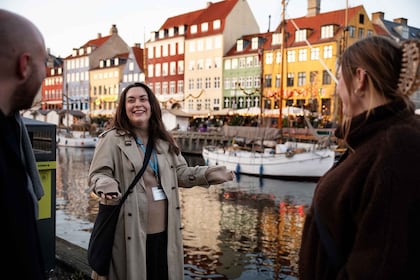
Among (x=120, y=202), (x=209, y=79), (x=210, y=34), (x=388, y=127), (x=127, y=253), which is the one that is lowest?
(x=127, y=253)

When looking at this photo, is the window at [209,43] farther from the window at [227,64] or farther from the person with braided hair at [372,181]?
the person with braided hair at [372,181]

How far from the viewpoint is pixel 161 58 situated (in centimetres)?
6072

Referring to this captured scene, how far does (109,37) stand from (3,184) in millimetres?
78152

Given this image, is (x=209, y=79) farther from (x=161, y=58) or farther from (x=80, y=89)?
(x=80, y=89)

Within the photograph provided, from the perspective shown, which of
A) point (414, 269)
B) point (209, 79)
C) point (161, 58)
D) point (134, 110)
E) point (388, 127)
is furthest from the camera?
point (161, 58)

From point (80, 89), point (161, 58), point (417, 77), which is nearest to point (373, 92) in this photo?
point (417, 77)

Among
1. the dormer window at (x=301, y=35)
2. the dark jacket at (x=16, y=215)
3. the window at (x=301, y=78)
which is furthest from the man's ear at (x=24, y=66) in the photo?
the dormer window at (x=301, y=35)

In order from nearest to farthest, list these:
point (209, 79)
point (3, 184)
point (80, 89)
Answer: point (3, 184)
point (209, 79)
point (80, 89)

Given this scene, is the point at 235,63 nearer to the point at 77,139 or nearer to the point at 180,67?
the point at 180,67

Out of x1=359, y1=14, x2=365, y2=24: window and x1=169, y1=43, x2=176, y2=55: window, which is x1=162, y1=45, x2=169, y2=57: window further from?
x1=359, y1=14, x2=365, y2=24: window

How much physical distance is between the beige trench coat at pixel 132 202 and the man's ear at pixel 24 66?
1.59 metres

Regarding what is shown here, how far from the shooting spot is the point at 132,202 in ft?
10.4

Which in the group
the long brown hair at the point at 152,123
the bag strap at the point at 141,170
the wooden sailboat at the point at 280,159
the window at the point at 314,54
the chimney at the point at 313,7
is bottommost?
the wooden sailboat at the point at 280,159

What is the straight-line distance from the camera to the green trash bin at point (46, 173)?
4.48 meters
